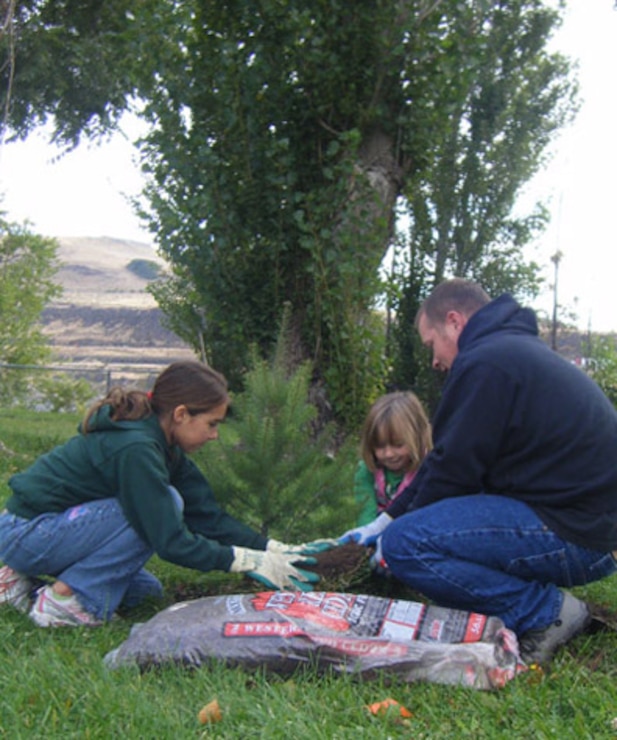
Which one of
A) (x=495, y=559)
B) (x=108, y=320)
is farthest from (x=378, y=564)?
(x=108, y=320)

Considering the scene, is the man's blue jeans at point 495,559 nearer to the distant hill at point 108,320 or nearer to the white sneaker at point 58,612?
the white sneaker at point 58,612

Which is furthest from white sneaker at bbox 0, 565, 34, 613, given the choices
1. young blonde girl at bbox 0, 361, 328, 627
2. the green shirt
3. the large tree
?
the large tree

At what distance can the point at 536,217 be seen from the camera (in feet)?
49.3

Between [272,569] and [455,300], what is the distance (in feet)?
4.36

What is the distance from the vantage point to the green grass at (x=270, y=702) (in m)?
2.33

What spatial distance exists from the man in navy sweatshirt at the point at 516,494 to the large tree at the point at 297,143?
10.6 feet

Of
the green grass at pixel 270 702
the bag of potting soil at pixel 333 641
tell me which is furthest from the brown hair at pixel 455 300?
the green grass at pixel 270 702

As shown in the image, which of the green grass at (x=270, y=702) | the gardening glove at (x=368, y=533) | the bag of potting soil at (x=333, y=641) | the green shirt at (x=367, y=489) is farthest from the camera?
the green shirt at (x=367, y=489)

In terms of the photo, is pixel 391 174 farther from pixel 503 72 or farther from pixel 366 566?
pixel 503 72

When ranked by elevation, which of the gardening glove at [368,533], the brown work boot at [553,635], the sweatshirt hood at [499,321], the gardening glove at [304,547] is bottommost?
the brown work boot at [553,635]

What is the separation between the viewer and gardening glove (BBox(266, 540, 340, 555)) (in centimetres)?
365

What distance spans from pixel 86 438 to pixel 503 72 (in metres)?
13.3

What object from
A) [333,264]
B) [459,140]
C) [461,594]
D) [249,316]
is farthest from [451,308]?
[459,140]

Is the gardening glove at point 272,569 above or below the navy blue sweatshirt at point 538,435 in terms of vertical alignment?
below
